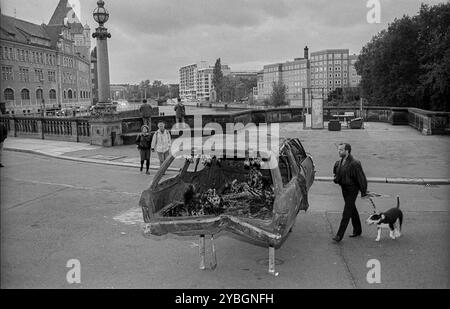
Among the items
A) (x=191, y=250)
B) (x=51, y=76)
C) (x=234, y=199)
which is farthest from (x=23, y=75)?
(x=191, y=250)

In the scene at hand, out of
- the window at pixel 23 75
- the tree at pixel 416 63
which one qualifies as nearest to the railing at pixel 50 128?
the tree at pixel 416 63

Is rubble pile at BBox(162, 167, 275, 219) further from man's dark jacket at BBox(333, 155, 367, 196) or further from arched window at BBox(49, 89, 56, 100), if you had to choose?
arched window at BBox(49, 89, 56, 100)

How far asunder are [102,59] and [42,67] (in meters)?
96.7

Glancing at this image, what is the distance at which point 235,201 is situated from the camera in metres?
8.66

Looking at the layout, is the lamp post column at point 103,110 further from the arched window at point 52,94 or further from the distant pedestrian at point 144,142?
the arched window at point 52,94

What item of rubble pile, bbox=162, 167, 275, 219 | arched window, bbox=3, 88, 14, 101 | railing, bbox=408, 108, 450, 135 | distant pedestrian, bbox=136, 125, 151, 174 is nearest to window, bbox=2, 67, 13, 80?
arched window, bbox=3, 88, 14, 101

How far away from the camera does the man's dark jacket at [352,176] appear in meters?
8.19

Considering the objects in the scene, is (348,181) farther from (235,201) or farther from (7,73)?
(7,73)

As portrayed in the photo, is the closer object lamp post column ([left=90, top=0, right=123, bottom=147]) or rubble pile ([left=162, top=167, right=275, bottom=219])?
rubble pile ([left=162, top=167, right=275, bottom=219])

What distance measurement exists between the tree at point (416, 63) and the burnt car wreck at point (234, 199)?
42.8m

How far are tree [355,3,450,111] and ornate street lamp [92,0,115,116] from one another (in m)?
35.0

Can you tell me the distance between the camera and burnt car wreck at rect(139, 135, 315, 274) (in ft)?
22.1

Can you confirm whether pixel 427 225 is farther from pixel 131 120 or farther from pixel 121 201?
pixel 131 120

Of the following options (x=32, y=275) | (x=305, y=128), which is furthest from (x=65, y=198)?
(x=305, y=128)
